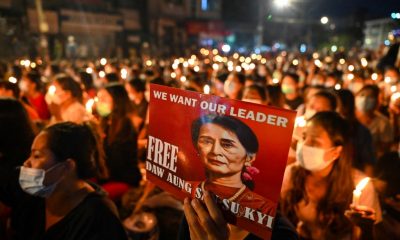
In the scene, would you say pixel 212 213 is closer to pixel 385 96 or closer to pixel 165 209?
pixel 165 209

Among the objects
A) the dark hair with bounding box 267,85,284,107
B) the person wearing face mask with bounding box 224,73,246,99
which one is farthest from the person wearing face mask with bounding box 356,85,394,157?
the person wearing face mask with bounding box 224,73,246,99

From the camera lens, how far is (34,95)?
762 cm

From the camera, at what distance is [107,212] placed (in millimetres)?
2586

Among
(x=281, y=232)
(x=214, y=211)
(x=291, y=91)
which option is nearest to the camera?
(x=214, y=211)

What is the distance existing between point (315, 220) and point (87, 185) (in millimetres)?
1906

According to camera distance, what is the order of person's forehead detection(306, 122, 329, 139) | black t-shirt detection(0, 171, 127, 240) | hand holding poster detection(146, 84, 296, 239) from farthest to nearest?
person's forehead detection(306, 122, 329, 139) < black t-shirt detection(0, 171, 127, 240) < hand holding poster detection(146, 84, 296, 239)

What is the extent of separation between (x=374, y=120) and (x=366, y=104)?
0.29m

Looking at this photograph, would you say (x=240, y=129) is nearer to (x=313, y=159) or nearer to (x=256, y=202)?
(x=256, y=202)

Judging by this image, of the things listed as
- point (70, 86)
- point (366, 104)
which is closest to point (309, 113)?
point (366, 104)

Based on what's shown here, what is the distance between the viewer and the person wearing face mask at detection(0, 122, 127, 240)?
8.28 ft

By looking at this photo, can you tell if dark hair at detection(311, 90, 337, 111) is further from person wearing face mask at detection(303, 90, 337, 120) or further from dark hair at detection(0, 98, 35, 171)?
dark hair at detection(0, 98, 35, 171)

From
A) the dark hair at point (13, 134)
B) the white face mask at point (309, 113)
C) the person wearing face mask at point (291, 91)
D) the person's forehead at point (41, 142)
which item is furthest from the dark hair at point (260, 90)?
the person's forehead at point (41, 142)

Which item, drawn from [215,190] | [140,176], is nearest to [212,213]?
[215,190]

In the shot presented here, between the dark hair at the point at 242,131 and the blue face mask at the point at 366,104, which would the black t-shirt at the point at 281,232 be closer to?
the dark hair at the point at 242,131
